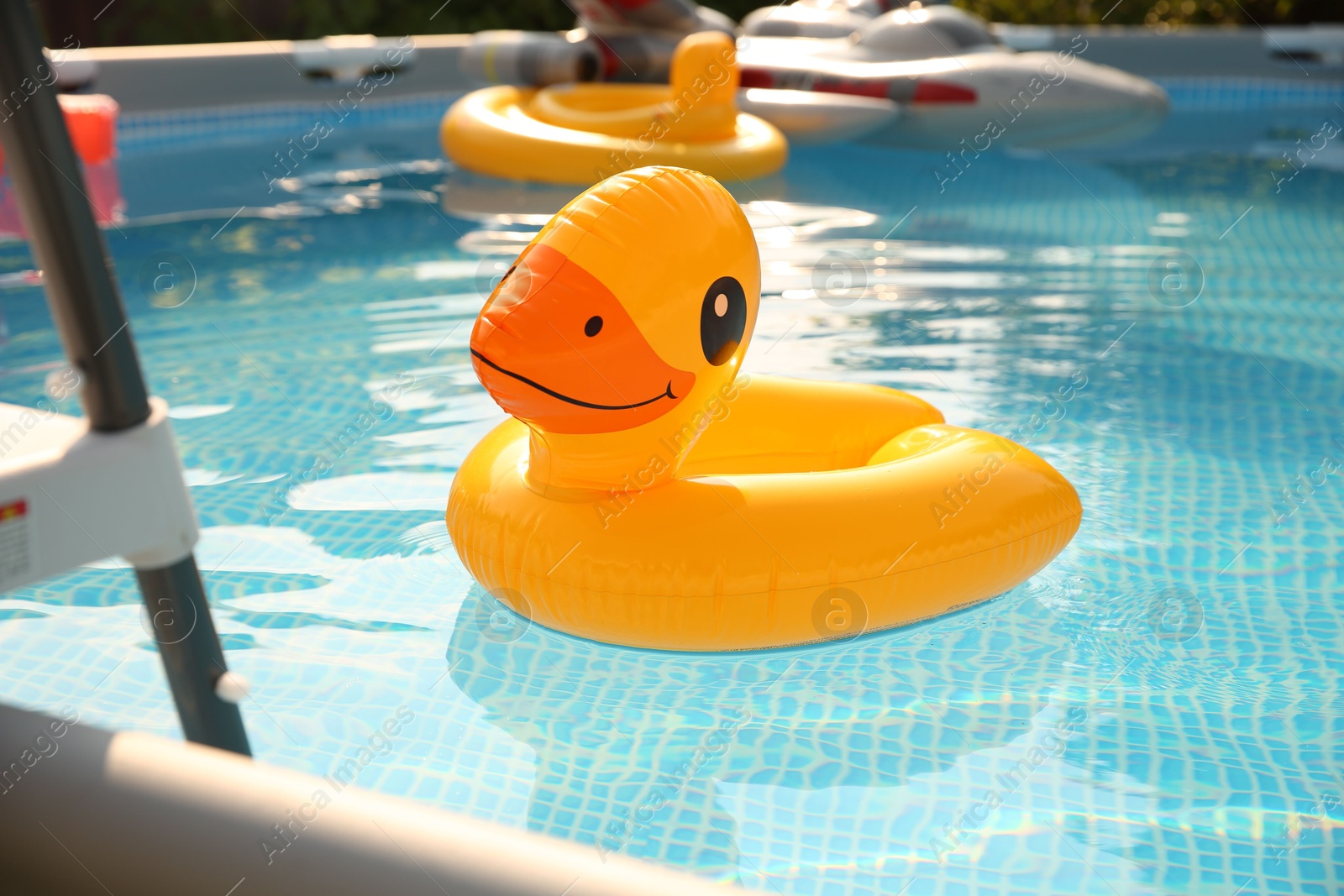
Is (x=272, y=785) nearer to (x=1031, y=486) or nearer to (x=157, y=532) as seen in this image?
(x=157, y=532)

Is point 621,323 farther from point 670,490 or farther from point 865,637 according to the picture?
point 865,637

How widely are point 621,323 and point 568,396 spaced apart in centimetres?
15

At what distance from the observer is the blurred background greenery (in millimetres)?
10672

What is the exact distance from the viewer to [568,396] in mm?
1922

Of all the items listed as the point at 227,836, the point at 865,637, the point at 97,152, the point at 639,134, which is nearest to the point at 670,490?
the point at 865,637

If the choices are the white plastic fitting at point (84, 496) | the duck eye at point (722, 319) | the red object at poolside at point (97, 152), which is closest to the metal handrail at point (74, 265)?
the white plastic fitting at point (84, 496)

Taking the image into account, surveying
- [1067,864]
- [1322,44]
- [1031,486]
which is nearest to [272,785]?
[1067,864]

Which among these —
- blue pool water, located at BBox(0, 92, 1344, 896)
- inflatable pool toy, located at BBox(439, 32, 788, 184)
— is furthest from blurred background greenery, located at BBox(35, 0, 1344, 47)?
blue pool water, located at BBox(0, 92, 1344, 896)

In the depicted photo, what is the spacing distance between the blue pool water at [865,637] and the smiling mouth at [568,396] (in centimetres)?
50

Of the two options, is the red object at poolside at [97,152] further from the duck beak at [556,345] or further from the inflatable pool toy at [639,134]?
the duck beak at [556,345]

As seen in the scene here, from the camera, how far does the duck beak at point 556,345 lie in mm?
1879

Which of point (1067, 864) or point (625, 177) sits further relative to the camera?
point (625, 177)

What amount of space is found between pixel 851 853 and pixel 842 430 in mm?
1008

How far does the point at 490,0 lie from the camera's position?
454 inches
